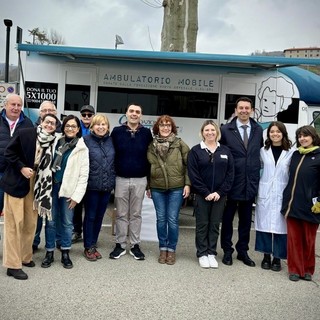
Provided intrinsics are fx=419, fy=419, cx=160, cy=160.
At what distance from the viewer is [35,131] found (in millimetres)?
4312

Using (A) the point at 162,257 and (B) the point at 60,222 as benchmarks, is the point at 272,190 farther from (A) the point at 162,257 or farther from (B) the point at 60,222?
(B) the point at 60,222

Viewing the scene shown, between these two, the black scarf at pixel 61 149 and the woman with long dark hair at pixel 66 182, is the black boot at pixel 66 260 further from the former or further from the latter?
the black scarf at pixel 61 149

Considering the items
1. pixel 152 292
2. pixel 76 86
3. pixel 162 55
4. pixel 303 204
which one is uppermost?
pixel 162 55

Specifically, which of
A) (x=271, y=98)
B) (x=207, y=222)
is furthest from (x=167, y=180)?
(x=271, y=98)

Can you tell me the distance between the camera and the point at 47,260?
4.58 metres

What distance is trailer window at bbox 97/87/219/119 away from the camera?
7289 mm

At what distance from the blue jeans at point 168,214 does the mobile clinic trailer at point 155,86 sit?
104 inches

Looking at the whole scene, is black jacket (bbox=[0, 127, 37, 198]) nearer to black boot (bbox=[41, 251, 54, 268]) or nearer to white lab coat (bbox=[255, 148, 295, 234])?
black boot (bbox=[41, 251, 54, 268])

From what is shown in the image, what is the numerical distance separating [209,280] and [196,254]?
2.43 feet

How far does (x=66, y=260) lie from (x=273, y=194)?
2448 mm

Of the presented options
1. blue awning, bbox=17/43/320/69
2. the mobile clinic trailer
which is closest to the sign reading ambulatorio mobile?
the mobile clinic trailer

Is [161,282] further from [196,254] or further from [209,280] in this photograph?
[196,254]

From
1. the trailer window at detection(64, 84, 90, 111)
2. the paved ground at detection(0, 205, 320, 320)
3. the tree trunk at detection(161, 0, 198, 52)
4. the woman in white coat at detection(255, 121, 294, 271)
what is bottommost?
the paved ground at detection(0, 205, 320, 320)

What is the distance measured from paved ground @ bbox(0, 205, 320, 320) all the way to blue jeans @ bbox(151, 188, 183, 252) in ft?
0.92
